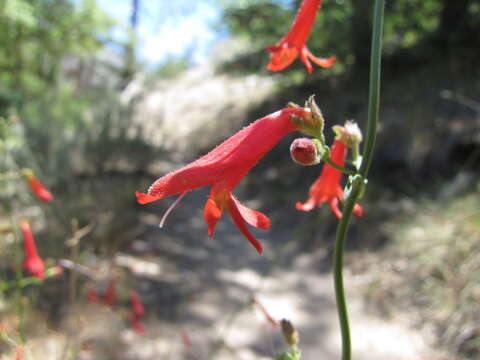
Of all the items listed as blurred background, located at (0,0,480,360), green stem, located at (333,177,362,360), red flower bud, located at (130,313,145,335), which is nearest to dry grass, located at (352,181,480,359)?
blurred background, located at (0,0,480,360)

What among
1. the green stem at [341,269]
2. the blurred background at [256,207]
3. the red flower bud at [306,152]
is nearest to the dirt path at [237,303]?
the blurred background at [256,207]

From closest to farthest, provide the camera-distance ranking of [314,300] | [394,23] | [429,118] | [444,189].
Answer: [314,300], [444,189], [429,118], [394,23]

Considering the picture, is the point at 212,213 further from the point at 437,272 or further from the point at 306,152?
the point at 437,272

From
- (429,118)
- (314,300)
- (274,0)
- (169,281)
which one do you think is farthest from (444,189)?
(274,0)

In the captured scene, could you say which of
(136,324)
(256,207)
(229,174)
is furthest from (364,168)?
(256,207)

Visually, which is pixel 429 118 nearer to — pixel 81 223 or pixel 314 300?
pixel 314 300
